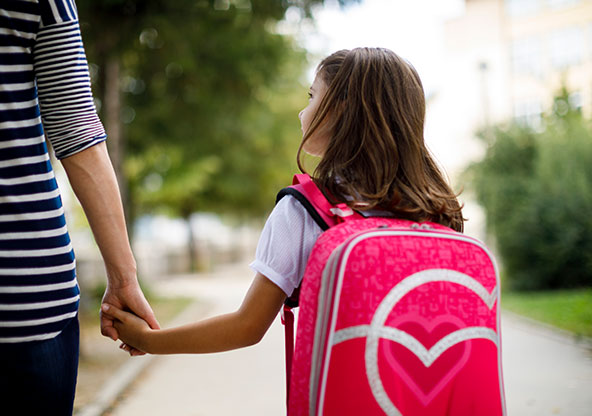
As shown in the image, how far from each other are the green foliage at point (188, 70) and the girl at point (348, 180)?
705 cm

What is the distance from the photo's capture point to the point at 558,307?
41.8 ft

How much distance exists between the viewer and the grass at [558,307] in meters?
10.5

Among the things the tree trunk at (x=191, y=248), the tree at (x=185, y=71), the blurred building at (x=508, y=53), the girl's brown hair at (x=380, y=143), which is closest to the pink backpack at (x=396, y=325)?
the girl's brown hair at (x=380, y=143)

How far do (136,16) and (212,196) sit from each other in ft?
69.7

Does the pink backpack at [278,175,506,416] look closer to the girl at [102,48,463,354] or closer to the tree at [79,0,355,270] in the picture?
the girl at [102,48,463,354]

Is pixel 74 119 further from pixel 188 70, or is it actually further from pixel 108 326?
pixel 188 70

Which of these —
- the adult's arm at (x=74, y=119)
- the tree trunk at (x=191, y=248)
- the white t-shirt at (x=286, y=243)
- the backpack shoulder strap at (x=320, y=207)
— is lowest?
the tree trunk at (x=191, y=248)

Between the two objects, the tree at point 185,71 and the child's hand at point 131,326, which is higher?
the tree at point 185,71

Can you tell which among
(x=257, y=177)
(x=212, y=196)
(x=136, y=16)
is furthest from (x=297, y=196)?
(x=212, y=196)

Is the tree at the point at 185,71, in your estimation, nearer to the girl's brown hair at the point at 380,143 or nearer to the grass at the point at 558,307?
the grass at the point at 558,307

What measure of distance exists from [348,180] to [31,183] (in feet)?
2.53

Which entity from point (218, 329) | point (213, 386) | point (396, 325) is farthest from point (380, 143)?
Answer: point (213, 386)

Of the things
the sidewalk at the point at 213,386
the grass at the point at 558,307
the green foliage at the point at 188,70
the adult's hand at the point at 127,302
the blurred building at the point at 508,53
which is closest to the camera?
the adult's hand at the point at 127,302

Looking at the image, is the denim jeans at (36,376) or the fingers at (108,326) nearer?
the denim jeans at (36,376)
